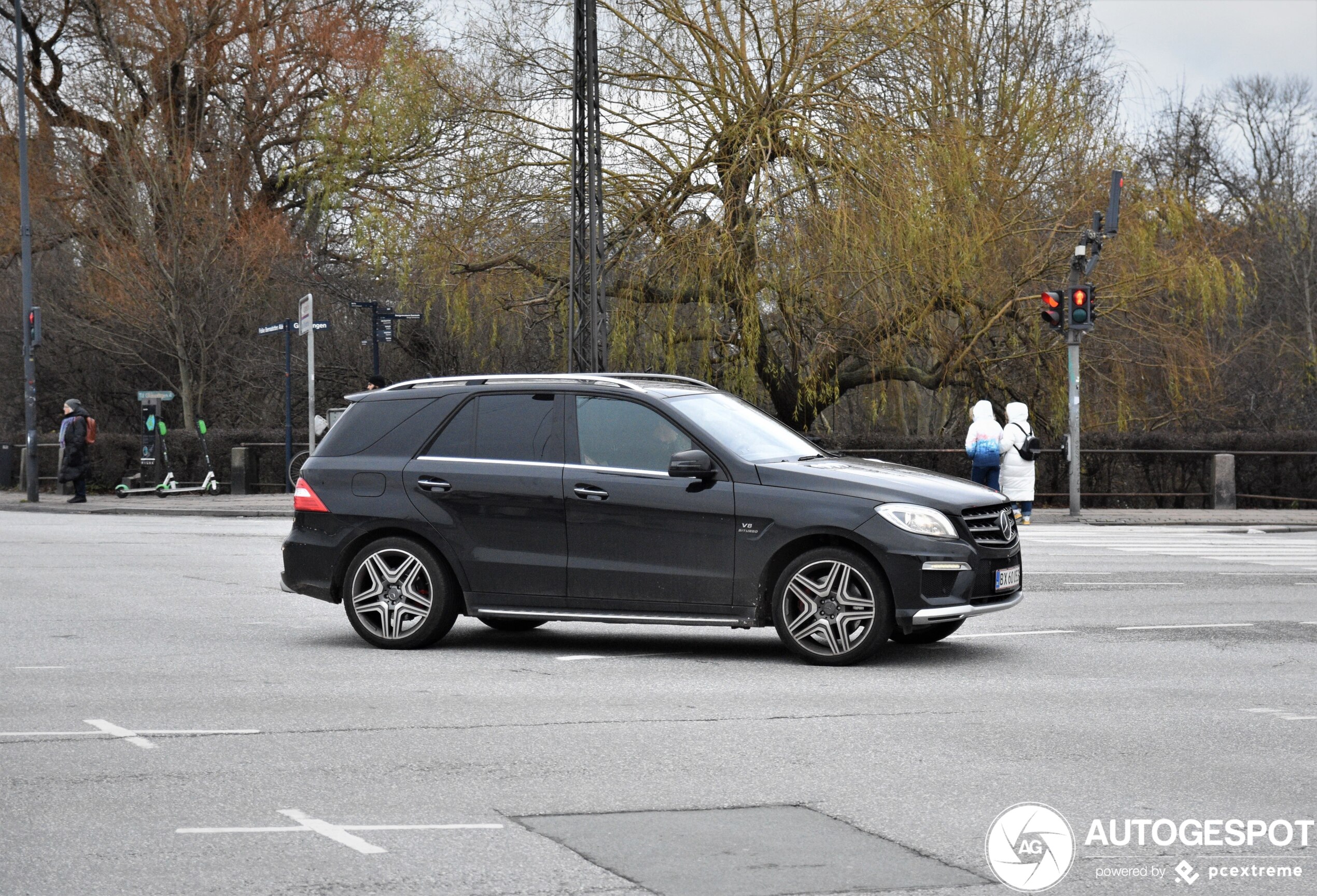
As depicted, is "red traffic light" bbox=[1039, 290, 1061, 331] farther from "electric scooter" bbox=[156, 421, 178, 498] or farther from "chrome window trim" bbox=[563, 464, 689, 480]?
"electric scooter" bbox=[156, 421, 178, 498]

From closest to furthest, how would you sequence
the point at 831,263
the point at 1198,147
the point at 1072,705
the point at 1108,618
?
the point at 1072,705, the point at 1108,618, the point at 831,263, the point at 1198,147

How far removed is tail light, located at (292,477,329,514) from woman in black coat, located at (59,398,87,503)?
22.4 meters

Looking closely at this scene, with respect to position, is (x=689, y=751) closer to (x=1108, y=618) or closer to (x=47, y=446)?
(x=1108, y=618)

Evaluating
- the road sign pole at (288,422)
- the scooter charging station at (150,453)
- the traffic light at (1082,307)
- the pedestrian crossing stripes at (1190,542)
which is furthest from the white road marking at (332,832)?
the scooter charging station at (150,453)

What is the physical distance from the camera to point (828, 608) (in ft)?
31.4

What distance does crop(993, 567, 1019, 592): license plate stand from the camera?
9680 millimetres

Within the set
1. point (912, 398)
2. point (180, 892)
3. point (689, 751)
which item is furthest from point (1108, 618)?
point (912, 398)

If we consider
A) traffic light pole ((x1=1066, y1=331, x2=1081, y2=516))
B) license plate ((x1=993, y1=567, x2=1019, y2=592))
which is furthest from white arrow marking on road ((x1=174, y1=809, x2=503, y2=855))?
traffic light pole ((x1=1066, y1=331, x2=1081, y2=516))

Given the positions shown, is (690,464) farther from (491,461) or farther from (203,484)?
(203,484)

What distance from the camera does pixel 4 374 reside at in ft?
142

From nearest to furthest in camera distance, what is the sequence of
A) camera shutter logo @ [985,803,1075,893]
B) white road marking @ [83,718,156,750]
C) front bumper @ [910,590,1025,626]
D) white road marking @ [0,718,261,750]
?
camera shutter logo @ [985,803,1075,893] < white road marking @ [83,718,156,750] < white road marking @ [0,718,261,750] < front bumper @ [910,590,1025,626]

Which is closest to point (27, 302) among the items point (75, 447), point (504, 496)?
point (75, 447)

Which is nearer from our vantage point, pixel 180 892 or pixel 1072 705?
pixel 180 892

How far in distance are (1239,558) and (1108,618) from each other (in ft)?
21.7
